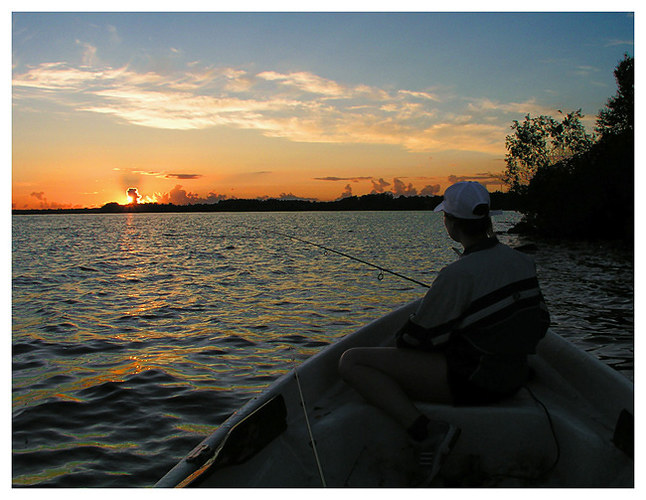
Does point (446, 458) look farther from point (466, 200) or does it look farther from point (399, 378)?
point (466, 200)

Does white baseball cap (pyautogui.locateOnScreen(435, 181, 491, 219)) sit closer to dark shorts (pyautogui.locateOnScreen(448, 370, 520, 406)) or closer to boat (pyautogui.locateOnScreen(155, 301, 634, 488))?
dark shorts (pyautogui.locateOnScreen(448, 370, 520, 406))

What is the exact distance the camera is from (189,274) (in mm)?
20344

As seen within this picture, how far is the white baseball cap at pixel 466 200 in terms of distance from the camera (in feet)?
11.1

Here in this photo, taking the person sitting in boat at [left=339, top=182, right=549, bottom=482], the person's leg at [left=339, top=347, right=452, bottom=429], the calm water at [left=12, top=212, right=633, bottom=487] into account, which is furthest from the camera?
the calm water at [left=12, top=212, right=633, bottom=487]

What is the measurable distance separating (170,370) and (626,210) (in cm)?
3630

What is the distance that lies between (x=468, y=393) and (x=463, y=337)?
493 mm

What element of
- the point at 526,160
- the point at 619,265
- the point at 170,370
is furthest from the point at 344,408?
the point at 526,160

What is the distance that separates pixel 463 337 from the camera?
10.6ft

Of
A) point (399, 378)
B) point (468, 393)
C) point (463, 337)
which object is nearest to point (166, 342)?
point (399, 378)

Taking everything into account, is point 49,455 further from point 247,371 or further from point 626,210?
point 626,210

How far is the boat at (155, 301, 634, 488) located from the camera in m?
3.17

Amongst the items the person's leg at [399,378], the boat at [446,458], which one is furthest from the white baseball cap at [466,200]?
the boat at [446,458]

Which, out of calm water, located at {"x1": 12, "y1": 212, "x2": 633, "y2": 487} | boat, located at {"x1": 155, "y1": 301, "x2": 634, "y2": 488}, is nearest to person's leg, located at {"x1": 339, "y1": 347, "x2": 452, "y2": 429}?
boat, located at {"x1": 155, "y1": 301, "x2": 634, "y2": 488}

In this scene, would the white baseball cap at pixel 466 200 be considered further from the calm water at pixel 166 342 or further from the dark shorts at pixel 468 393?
the calm water at pixel 166 342
